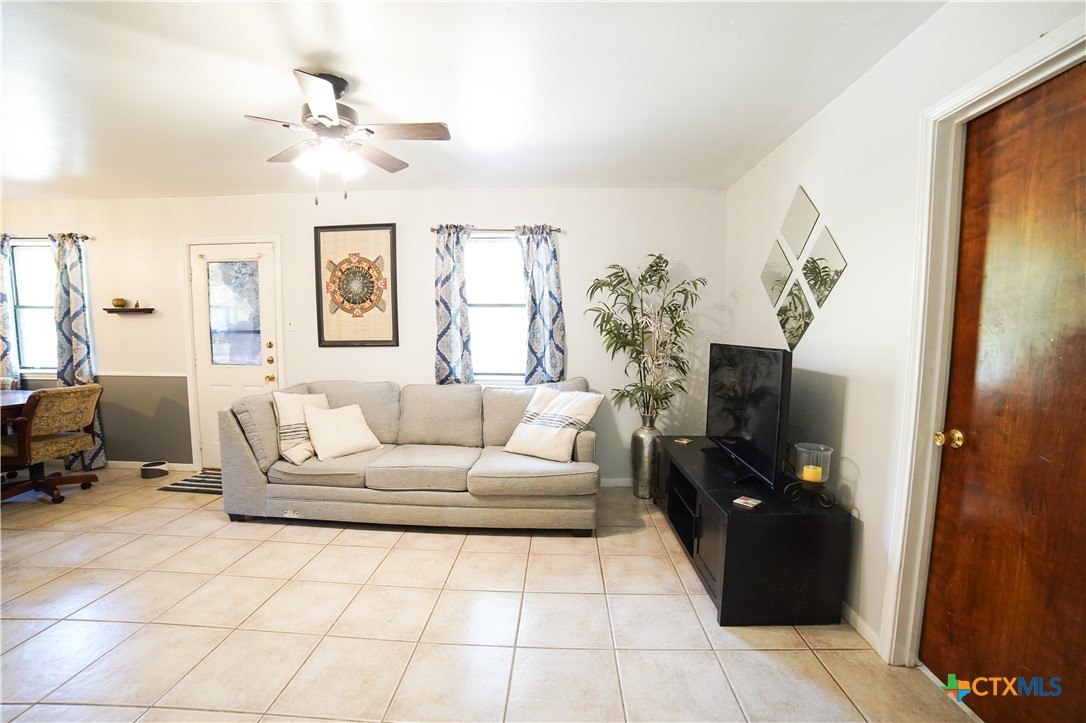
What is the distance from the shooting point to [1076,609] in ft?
3.68

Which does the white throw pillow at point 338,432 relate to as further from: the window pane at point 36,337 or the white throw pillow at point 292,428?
the window pane at point 36,337

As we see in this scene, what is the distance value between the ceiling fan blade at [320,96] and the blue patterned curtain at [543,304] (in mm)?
1678

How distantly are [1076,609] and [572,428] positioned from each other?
2120mm

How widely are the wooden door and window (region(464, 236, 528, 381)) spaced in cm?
267

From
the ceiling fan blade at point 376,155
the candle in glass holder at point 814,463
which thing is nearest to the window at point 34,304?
the ceiling fan blade at point 376,155

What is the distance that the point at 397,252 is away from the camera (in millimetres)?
3527

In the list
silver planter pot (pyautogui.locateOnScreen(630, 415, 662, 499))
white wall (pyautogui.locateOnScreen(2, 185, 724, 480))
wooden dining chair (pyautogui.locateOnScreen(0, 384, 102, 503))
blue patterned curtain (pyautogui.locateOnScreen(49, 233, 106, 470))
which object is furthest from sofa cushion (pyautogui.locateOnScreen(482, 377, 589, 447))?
blue patterned curtain (pyautogui.locateOnScreen(49, 233, 106, 470))

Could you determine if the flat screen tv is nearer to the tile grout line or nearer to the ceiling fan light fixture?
the tile grout line

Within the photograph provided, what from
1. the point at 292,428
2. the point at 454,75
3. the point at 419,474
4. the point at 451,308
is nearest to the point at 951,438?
the point at 454,75

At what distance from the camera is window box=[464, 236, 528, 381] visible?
11.6ft

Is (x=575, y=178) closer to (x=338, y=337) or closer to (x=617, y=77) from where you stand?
(x=617, y=77)

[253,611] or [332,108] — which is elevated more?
[332,108]

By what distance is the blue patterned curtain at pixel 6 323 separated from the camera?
375 cm

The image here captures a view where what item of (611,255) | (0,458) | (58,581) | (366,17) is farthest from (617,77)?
(0,458)
